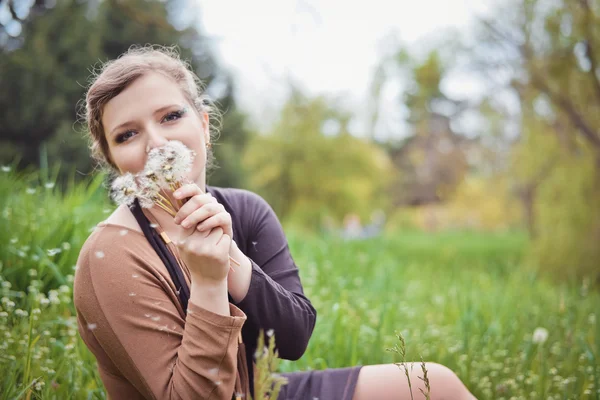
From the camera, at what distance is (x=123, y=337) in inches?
41.9

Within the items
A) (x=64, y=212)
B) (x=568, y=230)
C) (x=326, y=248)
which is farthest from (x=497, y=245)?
(x=64, y=212)

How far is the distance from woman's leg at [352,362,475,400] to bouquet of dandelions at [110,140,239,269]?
22.5 inches

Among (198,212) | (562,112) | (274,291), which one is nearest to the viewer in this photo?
(198,212)

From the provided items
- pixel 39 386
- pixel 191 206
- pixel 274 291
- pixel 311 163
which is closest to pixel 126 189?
pixel 191 206

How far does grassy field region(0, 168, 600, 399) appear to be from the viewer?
174 cm

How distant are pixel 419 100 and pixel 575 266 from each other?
14.2 meters

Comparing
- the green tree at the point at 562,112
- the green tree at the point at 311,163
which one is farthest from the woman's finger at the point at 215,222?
the green tree at the point at 311,163

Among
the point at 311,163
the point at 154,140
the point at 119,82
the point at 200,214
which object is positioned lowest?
the point at 311,163

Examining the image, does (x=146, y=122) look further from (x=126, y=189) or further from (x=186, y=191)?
(x=186, y=191)

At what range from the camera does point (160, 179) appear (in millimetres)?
1082

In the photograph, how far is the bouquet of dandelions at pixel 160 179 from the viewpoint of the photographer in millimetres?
1070

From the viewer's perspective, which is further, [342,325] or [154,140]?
[342,325]

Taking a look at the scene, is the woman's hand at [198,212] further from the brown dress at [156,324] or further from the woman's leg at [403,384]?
the woman's leg at [403,384]

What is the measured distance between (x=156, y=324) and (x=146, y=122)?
18.6 inches
